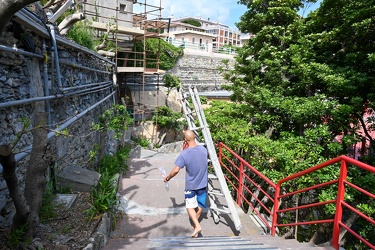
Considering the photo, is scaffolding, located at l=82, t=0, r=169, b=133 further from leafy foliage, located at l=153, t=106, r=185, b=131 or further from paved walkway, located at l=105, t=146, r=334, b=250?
paved walkway, located at l=105, t=146, r=334, b=250

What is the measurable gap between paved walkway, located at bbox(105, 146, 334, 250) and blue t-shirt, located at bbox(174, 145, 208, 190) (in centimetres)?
85

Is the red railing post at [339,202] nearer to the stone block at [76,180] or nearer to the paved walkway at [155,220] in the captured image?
the paved walkway at [155,220]

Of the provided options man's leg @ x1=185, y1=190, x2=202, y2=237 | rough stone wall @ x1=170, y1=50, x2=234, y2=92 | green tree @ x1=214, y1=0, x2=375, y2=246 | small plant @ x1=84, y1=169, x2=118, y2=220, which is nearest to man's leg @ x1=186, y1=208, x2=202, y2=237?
man's leg @ x1=185, y1=190, x2=202, y2=237

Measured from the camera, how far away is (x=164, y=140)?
16.7 metres

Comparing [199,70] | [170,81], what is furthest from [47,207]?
[199,70]

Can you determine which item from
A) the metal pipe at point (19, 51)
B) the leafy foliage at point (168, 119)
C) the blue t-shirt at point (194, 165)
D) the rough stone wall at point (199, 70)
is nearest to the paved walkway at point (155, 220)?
the blue t-shirt at point (194, 165)

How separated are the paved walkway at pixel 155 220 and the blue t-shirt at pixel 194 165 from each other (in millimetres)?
847

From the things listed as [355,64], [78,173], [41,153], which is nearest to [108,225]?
[78,173]

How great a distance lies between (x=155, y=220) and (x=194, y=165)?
1301 mm

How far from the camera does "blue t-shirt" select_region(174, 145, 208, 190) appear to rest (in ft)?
13.5

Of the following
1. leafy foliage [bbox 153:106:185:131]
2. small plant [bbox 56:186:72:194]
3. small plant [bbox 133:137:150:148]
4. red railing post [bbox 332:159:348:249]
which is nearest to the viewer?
red railing post [bbox 332:159:348:249]

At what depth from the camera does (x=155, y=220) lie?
15.6ft

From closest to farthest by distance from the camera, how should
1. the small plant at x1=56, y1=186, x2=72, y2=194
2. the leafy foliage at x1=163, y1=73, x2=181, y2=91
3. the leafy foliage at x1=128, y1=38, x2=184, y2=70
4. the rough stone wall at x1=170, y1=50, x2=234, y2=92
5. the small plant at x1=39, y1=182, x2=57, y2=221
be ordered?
the small plant at x1=39, y1=182, x2=57, y2=221, the small plant at x1=56, y1=186, x2=72, y2=194, the leafy foliage at x1=128, y1=38, x2=184, y2=70, the leafy foliage at x1=163, y1=73, x2=181, y2=91, the rough stone wall at x1=170, y1=50, x2=234, y2=92

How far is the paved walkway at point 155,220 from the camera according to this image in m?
4.12
